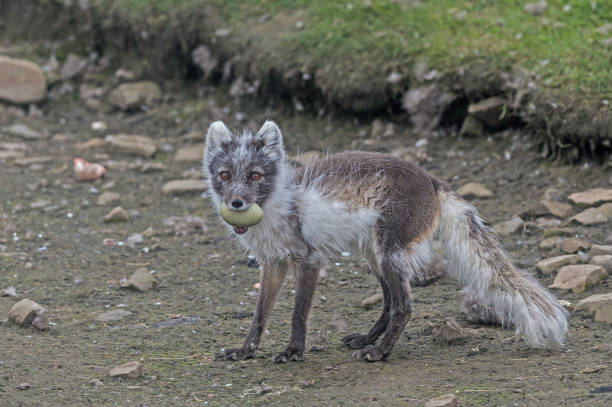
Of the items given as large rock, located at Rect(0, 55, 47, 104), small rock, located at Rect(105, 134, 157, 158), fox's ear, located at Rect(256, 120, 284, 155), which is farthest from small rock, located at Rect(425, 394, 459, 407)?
large rock, located at Rect(0, 55, 47, 104)

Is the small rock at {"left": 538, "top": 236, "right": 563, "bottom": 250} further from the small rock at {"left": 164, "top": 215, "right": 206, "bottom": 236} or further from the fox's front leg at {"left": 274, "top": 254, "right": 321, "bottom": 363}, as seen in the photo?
the small rock at {"left": 164, "top": 215, "right": 206, "bottom": 236}

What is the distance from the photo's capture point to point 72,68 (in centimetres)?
1213

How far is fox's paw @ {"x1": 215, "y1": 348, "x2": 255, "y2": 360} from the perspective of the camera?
5453 millimetres

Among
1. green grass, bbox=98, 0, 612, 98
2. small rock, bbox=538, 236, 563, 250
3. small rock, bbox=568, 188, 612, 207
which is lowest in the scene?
small rock, bbox=538, 236, 563, 250

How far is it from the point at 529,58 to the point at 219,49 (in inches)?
157

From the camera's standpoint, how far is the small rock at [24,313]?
580cm

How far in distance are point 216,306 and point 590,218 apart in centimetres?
327

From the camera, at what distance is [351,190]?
5.66 m

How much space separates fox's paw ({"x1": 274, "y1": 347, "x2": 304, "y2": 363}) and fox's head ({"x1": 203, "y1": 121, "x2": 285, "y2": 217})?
950 mm

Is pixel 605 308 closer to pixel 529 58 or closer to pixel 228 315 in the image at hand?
pixel 228 315

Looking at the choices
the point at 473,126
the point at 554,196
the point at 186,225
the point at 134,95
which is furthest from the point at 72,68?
the point at 554,196

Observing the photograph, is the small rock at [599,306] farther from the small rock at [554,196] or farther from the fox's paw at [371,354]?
the small rock at [554,196]

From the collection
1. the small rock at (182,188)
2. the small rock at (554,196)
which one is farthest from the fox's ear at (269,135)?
the small rock at (182,188)

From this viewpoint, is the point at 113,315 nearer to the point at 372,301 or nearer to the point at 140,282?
the point at 140,282
